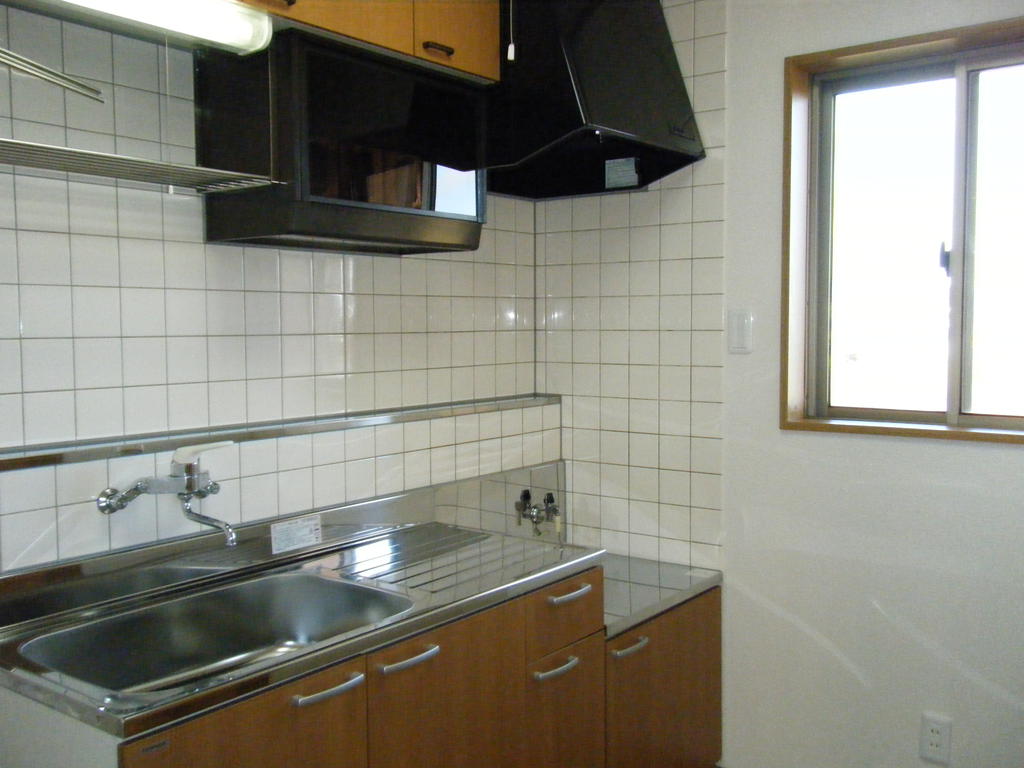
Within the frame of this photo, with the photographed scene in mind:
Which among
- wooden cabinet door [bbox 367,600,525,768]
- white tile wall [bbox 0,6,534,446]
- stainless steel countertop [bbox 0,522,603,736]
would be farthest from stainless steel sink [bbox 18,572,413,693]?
white tile wall [bbox 0,6,534,446]

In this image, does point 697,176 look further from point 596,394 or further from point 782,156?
point 596,394

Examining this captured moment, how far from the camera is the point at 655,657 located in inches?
96.9

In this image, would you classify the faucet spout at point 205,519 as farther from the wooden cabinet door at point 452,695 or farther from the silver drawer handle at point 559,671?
the silver drawer handle at point 559,671

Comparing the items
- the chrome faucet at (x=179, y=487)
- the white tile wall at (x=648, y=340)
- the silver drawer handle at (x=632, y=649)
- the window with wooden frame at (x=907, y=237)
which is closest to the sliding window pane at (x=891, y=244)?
the window with wooden frame at (x=907, y=237)

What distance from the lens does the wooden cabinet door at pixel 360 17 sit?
1.81 m

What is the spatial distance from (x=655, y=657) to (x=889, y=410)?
97 cm

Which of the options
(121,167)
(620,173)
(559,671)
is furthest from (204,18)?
(559,671)

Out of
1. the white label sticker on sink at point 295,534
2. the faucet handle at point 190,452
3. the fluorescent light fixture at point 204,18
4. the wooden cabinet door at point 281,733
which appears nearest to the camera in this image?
the wooden cabinet door at point 281,733

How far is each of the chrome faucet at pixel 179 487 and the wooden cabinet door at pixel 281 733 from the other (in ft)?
1.63

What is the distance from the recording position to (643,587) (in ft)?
8.61

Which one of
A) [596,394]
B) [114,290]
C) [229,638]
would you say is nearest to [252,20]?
[114,290]

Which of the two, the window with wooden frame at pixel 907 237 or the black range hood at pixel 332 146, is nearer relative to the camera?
the black range hood at pixel 332 146

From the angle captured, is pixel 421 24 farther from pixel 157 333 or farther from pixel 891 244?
pixel 891 244

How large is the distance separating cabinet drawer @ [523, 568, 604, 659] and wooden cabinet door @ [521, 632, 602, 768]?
1.1 inches
